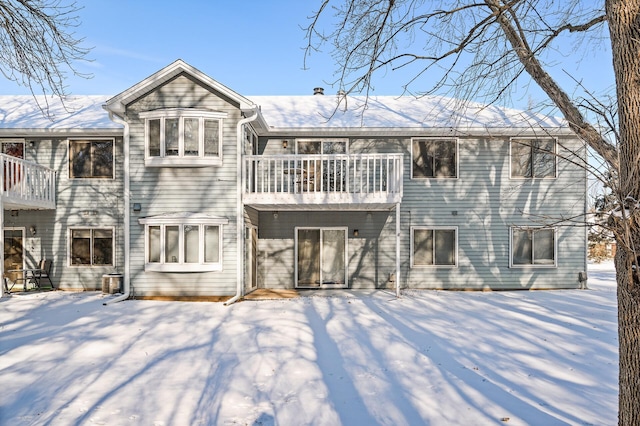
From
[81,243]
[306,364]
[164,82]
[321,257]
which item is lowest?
[306,364]

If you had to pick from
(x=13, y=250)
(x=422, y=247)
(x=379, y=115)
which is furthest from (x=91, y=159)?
(x=422, y=247)

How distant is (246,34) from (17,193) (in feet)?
24.5

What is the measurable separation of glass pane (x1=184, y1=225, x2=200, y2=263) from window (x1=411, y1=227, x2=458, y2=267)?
6.52m

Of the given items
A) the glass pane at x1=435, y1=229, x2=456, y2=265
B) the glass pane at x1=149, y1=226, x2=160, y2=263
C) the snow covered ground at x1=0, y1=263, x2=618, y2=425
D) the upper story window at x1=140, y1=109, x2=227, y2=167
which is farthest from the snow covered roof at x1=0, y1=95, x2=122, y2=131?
the glass pane at x1=435, y1=229, x2=456, y2=265

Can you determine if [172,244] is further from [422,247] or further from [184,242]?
[422,247]

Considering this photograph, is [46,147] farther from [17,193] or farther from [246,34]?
[246,34]

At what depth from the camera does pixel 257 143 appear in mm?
12492

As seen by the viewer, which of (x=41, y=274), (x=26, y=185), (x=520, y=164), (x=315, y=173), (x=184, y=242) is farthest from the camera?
(x=520, y=164)

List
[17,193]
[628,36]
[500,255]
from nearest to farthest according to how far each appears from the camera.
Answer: [628,36] → [17,193] → [500,255]

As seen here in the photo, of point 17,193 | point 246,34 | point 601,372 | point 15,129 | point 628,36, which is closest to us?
point 628,36

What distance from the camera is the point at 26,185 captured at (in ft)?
36.1

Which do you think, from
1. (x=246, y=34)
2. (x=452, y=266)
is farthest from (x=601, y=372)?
(x=246, y=34)

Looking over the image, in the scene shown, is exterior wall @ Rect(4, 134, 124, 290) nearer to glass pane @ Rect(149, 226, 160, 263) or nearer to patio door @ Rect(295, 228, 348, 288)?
glass pane @ Rect(149, 226, 160, 263)

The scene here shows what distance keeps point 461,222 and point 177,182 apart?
8.49m
